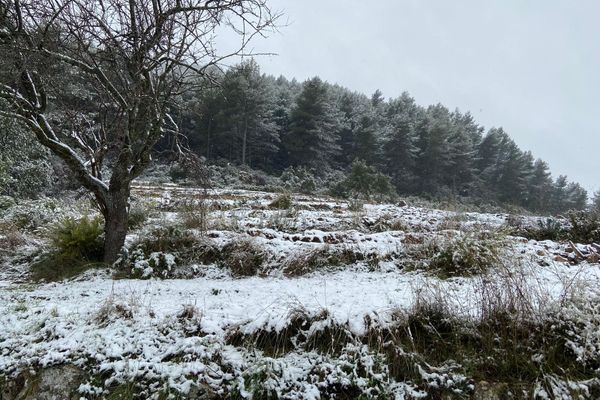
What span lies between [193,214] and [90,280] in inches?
70.4

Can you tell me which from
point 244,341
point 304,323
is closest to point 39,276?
point 244,341

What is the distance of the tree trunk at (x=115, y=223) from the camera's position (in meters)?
4.23

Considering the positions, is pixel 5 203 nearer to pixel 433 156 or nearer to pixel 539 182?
pixel 433 156

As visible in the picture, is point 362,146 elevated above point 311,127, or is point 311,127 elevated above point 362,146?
point 311,127

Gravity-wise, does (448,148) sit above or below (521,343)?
above

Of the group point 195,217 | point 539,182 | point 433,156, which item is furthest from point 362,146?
point 195,217

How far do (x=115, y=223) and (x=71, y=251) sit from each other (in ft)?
2.78

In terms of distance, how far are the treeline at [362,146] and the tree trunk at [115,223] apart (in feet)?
76.5

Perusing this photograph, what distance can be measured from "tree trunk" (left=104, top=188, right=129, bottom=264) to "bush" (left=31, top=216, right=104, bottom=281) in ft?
0.70

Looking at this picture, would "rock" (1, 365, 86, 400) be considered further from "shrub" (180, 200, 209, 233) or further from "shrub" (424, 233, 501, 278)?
"shrub" (424, 233, 501, 278)

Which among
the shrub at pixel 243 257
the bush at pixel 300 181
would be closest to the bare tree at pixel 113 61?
the shrub at pixel 243 257

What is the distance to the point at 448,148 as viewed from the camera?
1277 inches

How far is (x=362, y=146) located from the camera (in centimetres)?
3206

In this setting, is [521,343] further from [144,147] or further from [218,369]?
[144,147]
